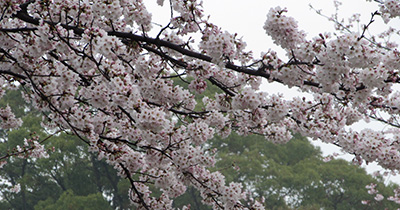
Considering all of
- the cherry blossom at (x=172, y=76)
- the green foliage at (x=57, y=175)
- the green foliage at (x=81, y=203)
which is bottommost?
the cherry blossom at (x=172, y=76)

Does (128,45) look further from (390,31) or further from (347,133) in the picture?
(390,31)

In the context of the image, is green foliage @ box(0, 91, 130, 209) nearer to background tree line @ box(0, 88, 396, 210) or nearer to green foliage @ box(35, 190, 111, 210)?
background tree line @ box(0, 88, 396, 210)

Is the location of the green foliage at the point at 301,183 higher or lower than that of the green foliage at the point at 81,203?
higher

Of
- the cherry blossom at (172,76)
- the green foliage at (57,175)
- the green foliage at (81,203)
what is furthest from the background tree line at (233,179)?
the cherry blossom at (172,76)

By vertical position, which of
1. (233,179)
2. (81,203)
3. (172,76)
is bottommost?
(172,76)

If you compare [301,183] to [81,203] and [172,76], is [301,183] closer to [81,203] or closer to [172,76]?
[81,203]

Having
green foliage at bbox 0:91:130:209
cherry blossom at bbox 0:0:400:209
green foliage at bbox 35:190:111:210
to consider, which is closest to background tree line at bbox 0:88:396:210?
green foliage at bbox 0:91:130:209

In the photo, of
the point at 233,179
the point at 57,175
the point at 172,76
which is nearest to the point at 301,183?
the point at 233,179

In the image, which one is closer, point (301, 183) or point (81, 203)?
point (81, 203)

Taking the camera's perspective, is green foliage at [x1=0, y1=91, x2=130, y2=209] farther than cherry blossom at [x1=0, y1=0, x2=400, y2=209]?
Yes

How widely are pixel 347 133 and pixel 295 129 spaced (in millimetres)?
1016

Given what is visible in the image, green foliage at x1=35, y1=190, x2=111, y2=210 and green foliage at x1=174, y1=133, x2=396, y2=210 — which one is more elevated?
green foliage at x1=174, y1=133, x2=396, y2=210

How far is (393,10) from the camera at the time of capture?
6.09 meters

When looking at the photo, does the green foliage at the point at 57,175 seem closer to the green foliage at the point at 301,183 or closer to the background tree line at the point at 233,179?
the background tree line at the point at 233,179
